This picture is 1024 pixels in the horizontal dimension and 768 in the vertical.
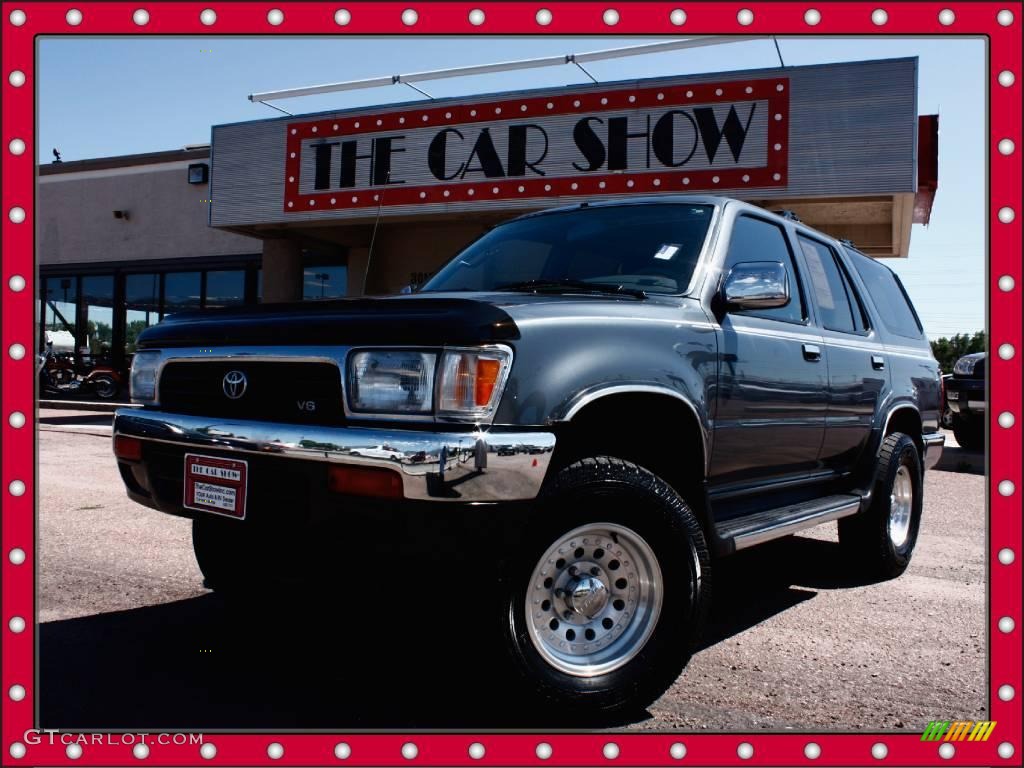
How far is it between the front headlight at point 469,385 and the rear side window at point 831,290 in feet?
→ 8.16

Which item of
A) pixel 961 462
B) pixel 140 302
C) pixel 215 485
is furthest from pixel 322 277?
pixel 215 485

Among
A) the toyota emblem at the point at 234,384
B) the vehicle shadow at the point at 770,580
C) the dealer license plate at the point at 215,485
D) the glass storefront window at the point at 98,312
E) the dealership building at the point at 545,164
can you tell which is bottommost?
the vehicle shadow at the point at 770,580

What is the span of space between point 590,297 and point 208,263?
16699 mm

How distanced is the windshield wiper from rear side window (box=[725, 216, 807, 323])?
49cm

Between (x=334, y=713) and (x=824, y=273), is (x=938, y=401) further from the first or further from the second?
(x=334, y=713)

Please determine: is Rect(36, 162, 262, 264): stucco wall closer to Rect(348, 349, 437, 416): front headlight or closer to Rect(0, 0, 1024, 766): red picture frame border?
Rect(348, 349, 437, 416): front headlight

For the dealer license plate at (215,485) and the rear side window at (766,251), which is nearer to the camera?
the dealer license plate at (215,485)

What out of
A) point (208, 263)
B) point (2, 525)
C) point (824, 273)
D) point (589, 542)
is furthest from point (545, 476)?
point (208, 263)

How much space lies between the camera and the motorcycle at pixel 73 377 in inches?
681

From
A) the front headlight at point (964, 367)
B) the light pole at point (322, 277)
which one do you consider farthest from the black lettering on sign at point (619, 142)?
the light pole at point (322, 277)

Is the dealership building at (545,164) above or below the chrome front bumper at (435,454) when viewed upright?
above

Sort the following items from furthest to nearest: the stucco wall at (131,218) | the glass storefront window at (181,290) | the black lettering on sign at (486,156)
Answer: the glass storefront window at (181,290), the stucco wall at (131,218), the black lettering on sign at (486,156)

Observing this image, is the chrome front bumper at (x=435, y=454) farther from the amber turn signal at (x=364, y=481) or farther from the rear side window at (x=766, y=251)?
the rear side window at (x=766, y=251)

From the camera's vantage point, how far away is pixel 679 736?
6.00ft
